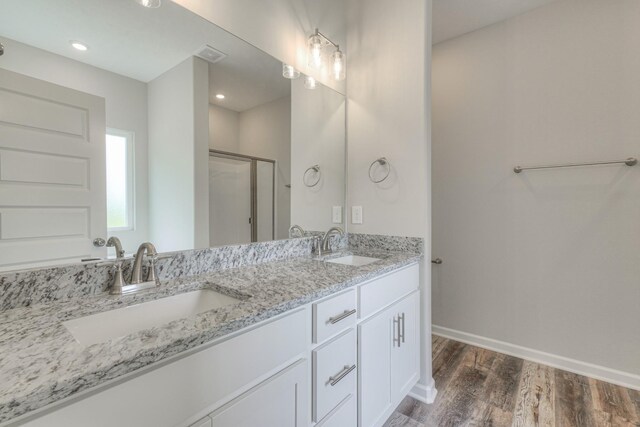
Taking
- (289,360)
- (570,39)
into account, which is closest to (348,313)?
(289,360)

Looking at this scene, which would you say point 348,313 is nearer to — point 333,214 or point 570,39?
point 333,214

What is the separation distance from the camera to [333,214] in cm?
209

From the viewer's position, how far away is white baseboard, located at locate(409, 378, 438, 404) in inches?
69.0

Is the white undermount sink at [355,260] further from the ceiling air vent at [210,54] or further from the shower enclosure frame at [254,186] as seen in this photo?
the ceiling air vent at [210,54]

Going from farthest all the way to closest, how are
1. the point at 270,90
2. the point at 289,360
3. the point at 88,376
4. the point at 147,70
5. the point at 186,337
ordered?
the point at 270,90 < the point at 147,70 < the point at 289,360 < the point at 186,337 < the point at 88,376

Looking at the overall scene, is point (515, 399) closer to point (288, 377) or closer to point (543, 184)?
point (543, 184)

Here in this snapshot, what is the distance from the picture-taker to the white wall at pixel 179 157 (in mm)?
1165

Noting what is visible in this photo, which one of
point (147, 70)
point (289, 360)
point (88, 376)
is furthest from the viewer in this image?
point (147, 70)

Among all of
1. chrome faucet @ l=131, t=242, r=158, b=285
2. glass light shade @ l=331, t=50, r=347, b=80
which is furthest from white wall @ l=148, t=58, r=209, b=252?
glass light shade @ l=331, t=50, r=347, b=80

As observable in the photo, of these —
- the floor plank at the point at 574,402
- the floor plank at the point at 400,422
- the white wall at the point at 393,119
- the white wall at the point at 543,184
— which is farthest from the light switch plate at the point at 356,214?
the floor plank at the point at 574,402

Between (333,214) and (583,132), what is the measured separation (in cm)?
182

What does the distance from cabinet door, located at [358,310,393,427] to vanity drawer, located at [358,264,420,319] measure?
0.05 meters

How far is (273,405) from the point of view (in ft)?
2.79

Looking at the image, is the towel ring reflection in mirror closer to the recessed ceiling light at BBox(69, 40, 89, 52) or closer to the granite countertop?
the granite countertop
